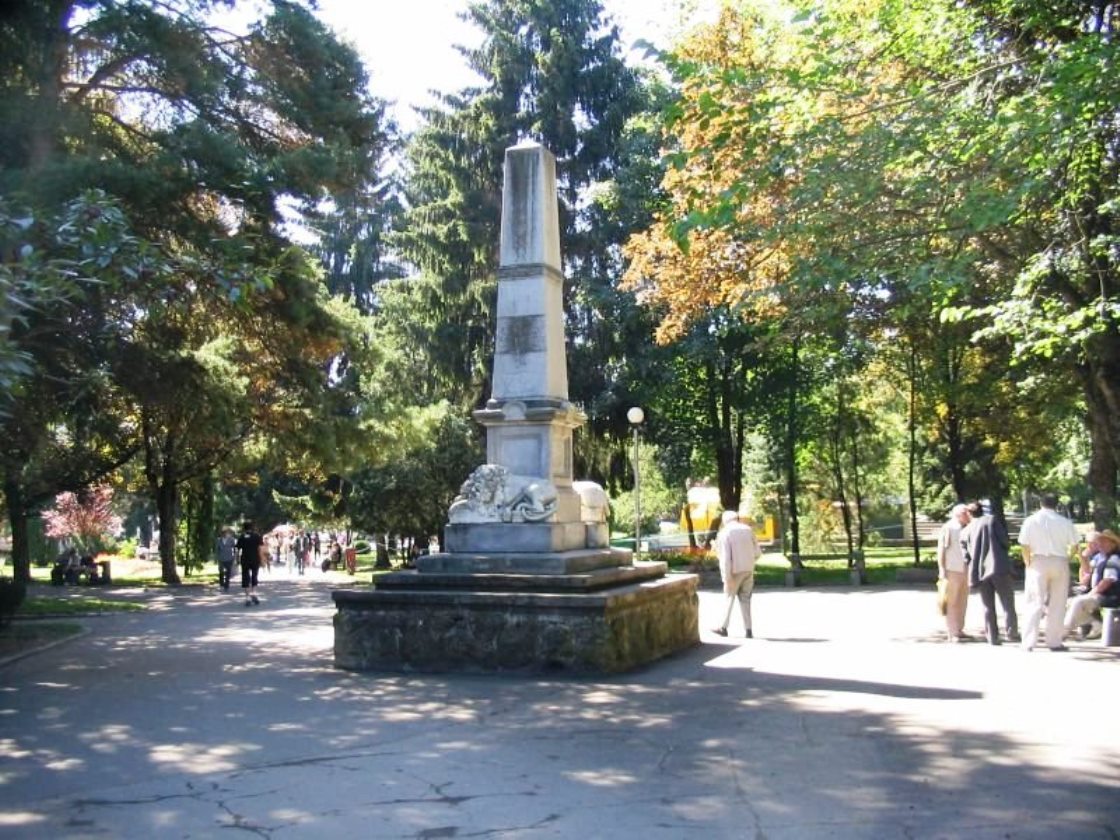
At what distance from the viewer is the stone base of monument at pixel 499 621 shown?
33.2 feet

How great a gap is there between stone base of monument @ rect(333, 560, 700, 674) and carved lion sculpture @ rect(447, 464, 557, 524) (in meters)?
0.56

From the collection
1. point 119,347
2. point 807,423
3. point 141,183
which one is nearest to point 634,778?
point 141,183

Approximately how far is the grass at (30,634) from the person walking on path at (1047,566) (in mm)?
12387

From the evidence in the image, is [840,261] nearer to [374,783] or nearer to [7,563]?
[374,783]

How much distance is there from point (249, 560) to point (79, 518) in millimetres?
24811

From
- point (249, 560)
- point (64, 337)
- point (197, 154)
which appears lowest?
point (249, 560)

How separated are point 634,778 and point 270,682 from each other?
5363mm

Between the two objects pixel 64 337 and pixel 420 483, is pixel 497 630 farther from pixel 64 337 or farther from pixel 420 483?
pixel 420 483

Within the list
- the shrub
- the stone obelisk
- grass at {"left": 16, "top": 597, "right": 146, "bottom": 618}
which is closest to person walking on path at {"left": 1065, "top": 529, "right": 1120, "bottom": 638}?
the stone obelisk

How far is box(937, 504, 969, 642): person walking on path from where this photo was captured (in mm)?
13172

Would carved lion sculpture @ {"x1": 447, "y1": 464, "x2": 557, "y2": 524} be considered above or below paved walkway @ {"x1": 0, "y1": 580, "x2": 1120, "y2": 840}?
above

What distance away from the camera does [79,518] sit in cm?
4347

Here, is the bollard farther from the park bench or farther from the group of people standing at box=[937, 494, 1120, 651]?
the park bench

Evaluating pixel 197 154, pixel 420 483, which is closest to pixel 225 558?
pixel 420 483
